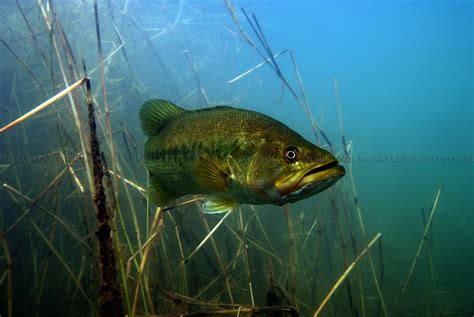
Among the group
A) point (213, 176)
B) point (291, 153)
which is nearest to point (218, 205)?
point (213, 176)

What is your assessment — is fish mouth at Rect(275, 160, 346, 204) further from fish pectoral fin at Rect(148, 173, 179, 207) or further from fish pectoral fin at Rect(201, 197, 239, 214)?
fish pectoral fin at Rect(148, 173, 179, 207)

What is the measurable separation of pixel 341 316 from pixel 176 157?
507cm

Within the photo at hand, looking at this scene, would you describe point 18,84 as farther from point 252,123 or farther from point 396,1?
point 396,1

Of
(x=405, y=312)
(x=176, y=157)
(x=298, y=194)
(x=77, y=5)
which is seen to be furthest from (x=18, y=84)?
(x=405, y=312)

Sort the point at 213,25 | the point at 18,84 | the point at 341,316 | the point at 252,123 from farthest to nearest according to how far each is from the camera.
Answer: the point at 213,25
the point at 18,84
the point at 341,316
the point at 252,123

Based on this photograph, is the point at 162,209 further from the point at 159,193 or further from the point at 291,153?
the point at 291,153

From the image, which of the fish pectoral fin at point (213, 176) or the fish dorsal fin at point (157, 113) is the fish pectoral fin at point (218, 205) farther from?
the fish dorsal fin at point (157, 113)

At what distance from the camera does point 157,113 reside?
6.88ft

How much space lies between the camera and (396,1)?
180 feet

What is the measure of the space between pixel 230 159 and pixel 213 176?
4.6 inches

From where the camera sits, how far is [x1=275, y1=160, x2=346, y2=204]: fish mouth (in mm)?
1431

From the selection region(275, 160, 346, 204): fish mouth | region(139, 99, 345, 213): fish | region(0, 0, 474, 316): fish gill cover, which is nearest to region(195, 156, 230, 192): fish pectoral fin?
region(139, 99, 345, 213): fish

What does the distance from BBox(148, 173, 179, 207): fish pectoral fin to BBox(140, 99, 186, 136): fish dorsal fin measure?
1.01 feet

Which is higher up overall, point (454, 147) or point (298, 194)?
point (298, 194)
